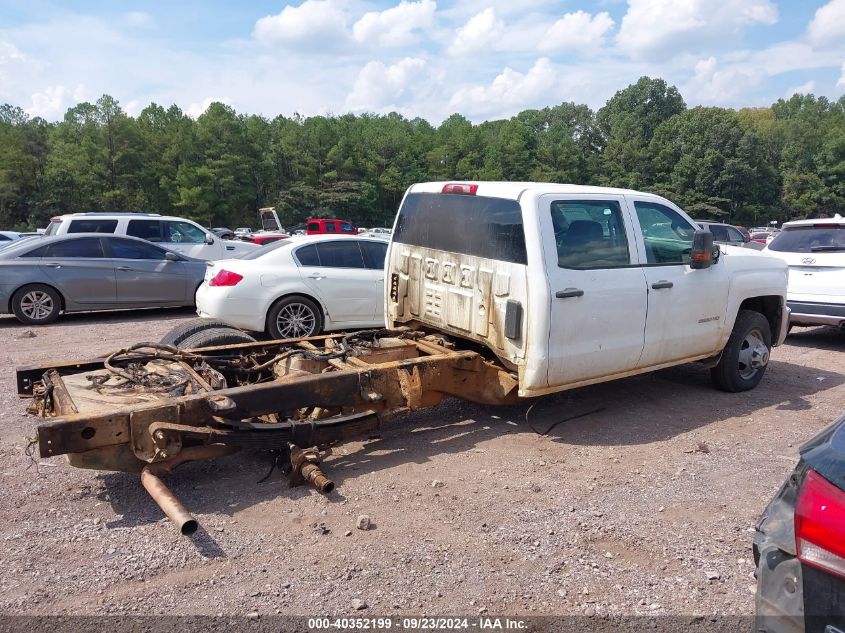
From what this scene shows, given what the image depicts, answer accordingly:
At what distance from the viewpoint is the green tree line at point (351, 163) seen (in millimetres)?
53781

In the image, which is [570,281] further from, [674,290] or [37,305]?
[37,305]

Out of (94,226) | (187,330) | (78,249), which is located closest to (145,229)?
(94,226)

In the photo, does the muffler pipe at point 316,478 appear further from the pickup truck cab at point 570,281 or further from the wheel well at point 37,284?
the wheel well at point 37,284

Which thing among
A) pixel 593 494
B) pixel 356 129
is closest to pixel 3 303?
pixel 593 494

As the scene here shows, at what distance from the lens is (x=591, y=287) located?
5324mm

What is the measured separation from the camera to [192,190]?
55688mm

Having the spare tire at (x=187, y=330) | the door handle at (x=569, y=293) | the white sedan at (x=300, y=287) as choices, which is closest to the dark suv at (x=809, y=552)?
the door handle at (x=569, y=293)

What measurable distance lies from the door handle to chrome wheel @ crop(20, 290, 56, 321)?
9.06 metres

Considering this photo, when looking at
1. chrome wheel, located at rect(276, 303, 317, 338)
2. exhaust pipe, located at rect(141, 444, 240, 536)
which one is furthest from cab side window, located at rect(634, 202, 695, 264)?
chrome wheel, located at rect(276, 303, 317, 338)

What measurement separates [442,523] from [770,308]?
4826 millimetres

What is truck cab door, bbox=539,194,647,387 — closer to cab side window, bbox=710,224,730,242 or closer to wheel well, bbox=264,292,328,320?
wheel well, bbox=264,292,328,320

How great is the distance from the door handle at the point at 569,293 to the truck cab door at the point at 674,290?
32.5 inches

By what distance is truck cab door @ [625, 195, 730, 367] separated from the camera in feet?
19.1

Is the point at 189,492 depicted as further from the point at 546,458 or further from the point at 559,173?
the point at 559,173
